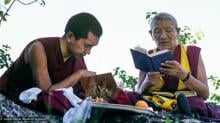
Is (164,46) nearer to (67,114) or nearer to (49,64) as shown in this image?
(49,64)

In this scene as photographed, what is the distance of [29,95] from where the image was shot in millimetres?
3605

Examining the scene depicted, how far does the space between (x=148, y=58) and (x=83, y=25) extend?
52 centimetres

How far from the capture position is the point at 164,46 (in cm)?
458

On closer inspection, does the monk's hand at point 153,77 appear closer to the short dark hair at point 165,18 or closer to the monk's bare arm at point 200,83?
the monk's bare arm at point 200,83

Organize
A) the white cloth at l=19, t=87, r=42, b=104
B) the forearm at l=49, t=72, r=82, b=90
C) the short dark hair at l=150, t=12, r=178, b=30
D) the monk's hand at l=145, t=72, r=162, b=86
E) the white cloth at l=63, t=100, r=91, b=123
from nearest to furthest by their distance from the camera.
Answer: the white cloth at l=63, t=100, r=91, b=123 < the white cloth at l=19, t=87, r=42, b=104 < the forearm at l=49, t=72, r=82, b=90 < the monk's hand at l=145, t=72, r=162, b=86 < the short dark hair at l=150, t=12, r=178, b=30

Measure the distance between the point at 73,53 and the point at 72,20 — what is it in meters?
0.24

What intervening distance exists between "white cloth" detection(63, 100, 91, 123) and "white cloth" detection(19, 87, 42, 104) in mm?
357

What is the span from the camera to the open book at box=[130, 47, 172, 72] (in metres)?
4.01

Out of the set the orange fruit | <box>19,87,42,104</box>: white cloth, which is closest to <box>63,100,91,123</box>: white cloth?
<box>19,87,42,104</box>: white cloth

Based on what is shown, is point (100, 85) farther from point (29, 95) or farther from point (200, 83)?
point (200, 83)

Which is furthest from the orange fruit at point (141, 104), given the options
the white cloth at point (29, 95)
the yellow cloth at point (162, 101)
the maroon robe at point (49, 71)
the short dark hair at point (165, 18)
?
the short dark hair at point (165, 18)

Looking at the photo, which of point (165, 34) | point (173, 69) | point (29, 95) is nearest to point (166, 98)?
point (173, 69)

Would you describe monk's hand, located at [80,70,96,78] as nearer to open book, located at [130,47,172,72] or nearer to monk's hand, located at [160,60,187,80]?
open book, located at [130,47,172,72]

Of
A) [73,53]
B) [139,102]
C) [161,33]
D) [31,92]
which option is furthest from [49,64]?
[161,33]
